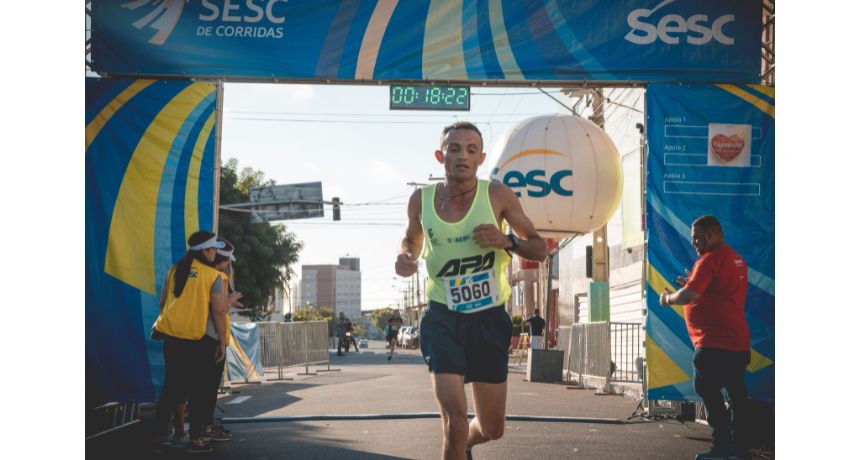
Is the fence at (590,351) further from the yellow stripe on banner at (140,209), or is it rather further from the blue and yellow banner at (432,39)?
the yellow stripe on banner at (140,209)

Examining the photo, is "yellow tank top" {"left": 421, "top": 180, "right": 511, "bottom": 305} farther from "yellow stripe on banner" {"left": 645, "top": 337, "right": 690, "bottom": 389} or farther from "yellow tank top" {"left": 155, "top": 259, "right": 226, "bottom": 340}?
"yellow stripe on banner" {"left": 645, "top": 337, "right": 690, "bottom": 389}

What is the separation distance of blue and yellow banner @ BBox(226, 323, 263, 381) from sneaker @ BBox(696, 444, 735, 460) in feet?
37.8

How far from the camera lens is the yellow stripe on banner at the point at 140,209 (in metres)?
10.7

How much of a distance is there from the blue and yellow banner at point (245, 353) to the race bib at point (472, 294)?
1270 cm


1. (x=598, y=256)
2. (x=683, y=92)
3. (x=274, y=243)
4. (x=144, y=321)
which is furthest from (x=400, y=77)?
(x=274, y=243)

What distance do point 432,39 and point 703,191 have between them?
364 centimetres

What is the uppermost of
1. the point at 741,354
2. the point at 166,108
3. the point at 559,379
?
the point at 166,108

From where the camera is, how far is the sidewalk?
780 cm

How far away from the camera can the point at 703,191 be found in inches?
431

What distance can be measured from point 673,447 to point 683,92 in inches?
178

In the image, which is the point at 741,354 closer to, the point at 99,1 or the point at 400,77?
the point at 400,77

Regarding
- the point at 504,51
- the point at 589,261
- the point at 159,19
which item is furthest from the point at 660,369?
the point at 589,261

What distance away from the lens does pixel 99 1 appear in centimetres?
1073

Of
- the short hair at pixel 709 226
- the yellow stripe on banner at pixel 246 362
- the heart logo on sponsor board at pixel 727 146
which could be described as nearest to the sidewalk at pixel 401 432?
the short hair at pixel 709 226
